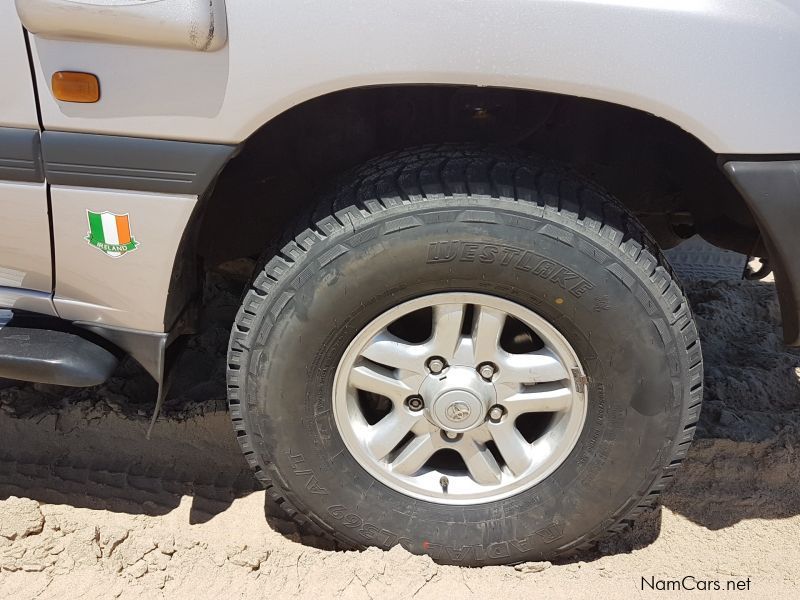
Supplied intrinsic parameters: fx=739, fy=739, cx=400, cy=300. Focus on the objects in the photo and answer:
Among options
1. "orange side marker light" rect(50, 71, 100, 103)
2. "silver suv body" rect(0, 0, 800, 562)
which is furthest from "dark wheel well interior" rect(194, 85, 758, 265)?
"orange side marker light" rect(50, 71, 100, 103)

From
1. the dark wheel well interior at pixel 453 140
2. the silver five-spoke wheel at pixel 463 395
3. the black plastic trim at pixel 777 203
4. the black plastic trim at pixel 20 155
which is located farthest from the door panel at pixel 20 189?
the black plastic trim at pixel 777 203

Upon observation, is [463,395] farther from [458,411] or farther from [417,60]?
[417,60]

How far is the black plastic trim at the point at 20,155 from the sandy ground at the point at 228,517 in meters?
1.05

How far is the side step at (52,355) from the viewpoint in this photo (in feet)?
6.48

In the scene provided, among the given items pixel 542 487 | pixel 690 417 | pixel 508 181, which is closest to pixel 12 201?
pixel 508 181

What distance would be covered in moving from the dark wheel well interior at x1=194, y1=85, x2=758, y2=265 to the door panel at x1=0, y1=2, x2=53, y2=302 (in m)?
0.40

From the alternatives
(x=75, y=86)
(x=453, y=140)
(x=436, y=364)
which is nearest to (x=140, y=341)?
(x=75, y=86)

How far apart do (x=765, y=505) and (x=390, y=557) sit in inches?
50.7

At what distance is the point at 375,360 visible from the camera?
201 cm

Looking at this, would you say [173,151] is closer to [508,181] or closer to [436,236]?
[436,236]

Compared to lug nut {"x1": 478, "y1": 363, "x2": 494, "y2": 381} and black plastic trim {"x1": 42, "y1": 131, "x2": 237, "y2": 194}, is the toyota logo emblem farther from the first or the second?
black plastic trim {"x1": 42, "y1": 131, "x2": 237, "y2": 194}

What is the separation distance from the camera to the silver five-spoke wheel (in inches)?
77.6

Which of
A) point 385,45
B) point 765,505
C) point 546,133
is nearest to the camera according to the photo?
point 385,45

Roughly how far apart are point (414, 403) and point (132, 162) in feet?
3.17
